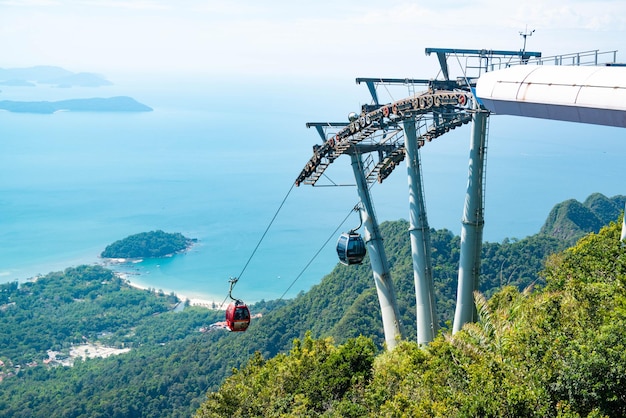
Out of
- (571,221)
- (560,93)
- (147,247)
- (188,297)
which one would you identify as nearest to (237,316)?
(560,93)

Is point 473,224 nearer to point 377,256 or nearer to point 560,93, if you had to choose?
point 377,256

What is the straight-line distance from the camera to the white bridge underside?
28.5 feet

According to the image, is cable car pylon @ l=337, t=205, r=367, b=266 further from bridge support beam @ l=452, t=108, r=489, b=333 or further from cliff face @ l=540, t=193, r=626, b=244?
cliff face @ l=540, t=193, r=626, b=244

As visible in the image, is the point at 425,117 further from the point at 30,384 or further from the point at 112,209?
the point at 112,209

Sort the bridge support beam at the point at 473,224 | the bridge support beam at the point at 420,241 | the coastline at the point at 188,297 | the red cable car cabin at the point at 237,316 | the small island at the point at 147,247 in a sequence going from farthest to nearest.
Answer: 1. the small island at the point at 147,247
2. the coastline at the point at 188,297
3. the red cable car cabin at the point at 237,316
4. the bridge support beam at the point at 420,241
5. the bridge support beam at the point at 473,224

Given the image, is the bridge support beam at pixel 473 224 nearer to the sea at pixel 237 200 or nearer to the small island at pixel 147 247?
the sea at pixel 237 200

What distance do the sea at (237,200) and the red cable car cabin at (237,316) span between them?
5623 centimetres

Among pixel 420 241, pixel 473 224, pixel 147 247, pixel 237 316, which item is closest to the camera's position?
pixel 473 224

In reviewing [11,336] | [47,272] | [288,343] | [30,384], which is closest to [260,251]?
[47,272]

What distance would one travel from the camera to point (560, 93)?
9.42m

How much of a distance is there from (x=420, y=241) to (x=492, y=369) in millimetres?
→ 5409

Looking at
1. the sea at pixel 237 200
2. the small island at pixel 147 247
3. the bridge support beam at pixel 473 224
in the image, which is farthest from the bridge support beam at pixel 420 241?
the small island at pixel 147 247

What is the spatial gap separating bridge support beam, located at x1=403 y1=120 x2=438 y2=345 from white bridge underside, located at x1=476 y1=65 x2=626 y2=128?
2.36m

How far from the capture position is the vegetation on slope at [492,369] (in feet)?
25.2
